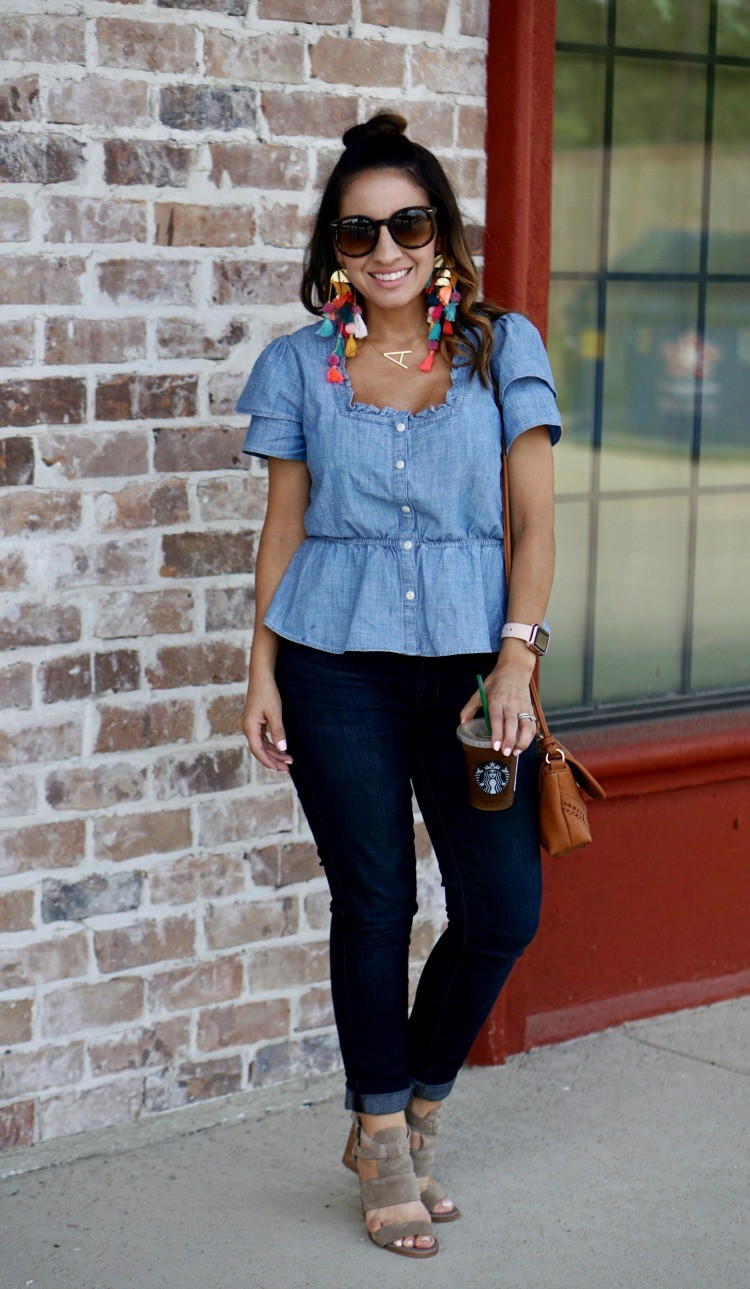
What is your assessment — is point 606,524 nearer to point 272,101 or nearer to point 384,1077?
point 272,101

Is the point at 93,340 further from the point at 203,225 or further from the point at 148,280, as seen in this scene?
the point at 203,225

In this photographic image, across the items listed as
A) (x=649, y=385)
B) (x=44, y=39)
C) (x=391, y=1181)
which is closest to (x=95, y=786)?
(x=391, y=1181)

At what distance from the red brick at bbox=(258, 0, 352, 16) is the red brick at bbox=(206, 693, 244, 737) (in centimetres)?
137

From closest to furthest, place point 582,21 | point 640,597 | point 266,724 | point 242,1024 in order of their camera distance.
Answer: point 266,724
point 242,1024
point 582,21
point 640,597

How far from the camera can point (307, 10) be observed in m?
3.29

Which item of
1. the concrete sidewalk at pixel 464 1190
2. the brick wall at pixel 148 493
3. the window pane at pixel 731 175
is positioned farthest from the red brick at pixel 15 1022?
the window pane at pixel 731 175

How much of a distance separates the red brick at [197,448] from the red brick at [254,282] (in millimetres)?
263

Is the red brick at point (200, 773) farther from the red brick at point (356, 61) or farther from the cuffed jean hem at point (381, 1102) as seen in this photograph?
the red brick at point (356, 61)

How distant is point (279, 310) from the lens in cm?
335

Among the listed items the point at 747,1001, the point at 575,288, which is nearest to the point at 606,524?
the point at 575,288

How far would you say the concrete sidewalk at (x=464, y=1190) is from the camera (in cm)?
284

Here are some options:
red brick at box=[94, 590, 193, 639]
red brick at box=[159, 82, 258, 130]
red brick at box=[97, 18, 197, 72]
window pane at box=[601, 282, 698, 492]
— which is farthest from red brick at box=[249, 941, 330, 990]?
red brick at box=[97, 18, 197, 72]

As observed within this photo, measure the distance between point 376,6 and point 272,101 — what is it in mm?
319

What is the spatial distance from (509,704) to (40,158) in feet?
4.45
